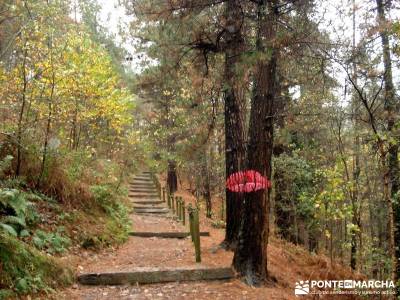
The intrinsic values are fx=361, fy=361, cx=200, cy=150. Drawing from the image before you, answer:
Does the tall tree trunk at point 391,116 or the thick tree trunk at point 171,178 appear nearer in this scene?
the tall tree trunk at point 391,116

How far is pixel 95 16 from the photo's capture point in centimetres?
2892

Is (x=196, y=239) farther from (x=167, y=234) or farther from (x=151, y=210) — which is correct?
(x=151, y=210)

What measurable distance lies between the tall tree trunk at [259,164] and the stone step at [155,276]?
38 cm

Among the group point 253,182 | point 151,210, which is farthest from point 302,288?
point 151,210

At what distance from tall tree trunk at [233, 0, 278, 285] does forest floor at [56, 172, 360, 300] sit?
1.11ft

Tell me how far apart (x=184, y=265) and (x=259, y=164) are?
2.38 meters

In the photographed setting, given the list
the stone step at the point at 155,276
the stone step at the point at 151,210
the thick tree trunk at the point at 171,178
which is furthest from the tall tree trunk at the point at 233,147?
the thick tree trunk at the point at 171,178

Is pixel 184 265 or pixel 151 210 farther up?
pixel 151 210

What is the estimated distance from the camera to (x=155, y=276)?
6.04 m

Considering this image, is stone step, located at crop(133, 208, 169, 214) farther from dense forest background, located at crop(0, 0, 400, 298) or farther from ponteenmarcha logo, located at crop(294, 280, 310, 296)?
ponteenmarcha logo, located at crop(294, 280, 310, 296)

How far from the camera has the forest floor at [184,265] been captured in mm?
5483

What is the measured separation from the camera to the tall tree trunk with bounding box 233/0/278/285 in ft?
20.4

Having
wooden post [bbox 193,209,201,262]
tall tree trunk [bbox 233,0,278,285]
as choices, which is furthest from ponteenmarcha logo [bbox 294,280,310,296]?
wooden post [bbox 193,209,201,262]

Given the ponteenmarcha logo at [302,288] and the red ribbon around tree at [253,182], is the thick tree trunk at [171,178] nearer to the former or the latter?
the ponteenmarcha logo at [302,288]
